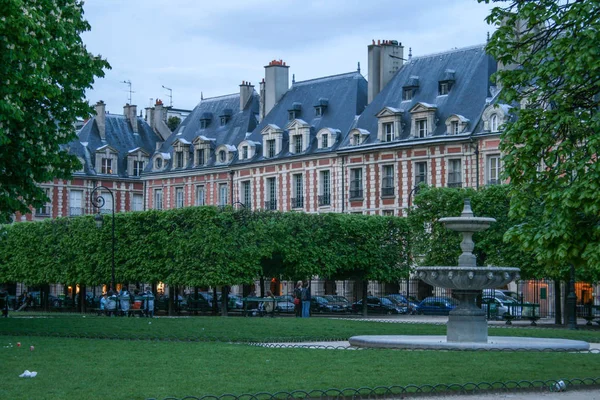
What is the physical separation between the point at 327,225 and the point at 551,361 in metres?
28.1

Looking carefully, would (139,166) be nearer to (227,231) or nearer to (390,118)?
(390,118)

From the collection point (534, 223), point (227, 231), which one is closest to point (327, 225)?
point (227, 231)

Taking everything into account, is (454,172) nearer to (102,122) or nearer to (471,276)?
(102,122)

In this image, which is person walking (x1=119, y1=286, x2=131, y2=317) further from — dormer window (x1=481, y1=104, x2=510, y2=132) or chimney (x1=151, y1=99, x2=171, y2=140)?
chimney (x1=151, y1=99, x2=171, y2=140)

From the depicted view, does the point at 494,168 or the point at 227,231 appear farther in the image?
the point at 494,168

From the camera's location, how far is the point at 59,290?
72625mm

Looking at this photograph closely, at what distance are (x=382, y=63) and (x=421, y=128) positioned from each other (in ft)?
21.7

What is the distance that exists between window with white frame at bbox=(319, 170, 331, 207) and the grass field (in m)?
35.7

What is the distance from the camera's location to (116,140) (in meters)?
77.3

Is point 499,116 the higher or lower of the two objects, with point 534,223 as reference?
higher

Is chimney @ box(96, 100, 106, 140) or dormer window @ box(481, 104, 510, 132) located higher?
chimney @ box(96, 100, 106, 140)

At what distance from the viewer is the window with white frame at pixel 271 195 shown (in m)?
63.6

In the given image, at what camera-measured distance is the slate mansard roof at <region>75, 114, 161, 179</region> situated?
74.3m

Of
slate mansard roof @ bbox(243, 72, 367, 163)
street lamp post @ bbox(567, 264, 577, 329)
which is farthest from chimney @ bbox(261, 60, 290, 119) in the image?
street lamp post @ bbox(567, 264, 577, 329)
